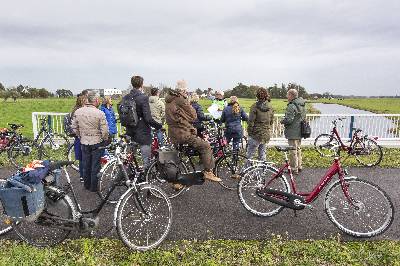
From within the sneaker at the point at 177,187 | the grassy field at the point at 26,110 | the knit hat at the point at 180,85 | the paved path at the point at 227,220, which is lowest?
the grassy field at the point at 26,110

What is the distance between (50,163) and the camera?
4250 millimetres

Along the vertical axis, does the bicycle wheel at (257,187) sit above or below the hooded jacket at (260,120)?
below

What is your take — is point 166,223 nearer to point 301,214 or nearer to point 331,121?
point 301,214

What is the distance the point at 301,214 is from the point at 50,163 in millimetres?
3871

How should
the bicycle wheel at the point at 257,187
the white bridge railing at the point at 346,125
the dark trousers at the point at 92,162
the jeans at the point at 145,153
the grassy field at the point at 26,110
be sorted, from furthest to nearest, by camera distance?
the grassy field at the point at 26,110 < the white bridge railing at the point at 346,125 < the jeans at the point at 145,153 < the dark trousers at the point at 92,162 < the bicycle wheel at the point at 257,187

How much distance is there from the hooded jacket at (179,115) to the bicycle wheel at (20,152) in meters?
4.91

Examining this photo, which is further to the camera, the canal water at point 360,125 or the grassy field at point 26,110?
the grassy field at point 26,110

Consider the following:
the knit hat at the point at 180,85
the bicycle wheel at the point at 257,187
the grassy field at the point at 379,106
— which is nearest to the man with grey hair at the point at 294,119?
the bicycle wheel at the point at 257,187

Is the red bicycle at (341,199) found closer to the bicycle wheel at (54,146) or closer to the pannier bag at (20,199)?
the pannier bag at (20,199)

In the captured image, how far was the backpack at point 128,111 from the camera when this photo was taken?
18.9ft

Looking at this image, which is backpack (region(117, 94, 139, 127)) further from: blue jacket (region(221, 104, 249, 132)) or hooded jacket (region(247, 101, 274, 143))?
blue jacket (region(221, 104, 249, 132))

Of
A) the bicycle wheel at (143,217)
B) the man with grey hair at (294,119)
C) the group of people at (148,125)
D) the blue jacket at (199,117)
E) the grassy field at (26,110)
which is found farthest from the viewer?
the grassy field at (26,110)

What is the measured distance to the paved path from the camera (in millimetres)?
4730

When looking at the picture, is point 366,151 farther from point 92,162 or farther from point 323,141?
point 92,162
